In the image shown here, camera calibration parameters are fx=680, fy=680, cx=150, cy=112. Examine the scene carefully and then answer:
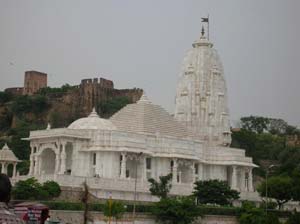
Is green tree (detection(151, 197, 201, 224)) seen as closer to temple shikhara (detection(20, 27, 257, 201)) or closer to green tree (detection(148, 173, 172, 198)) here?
green tree (detection(148, 173, 172, 198))

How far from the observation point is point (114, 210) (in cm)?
4016

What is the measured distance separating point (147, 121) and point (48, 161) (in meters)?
9.02

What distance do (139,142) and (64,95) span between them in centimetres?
4506

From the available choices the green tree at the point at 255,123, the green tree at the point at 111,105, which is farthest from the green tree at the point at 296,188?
the green tree at the point at 255,123

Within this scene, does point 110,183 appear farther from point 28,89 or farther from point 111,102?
point 28,89

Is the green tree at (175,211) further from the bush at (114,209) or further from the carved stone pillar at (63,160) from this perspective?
the carved stone pillar at (63,160)

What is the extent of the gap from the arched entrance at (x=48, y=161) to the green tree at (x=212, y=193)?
1293 centimetres

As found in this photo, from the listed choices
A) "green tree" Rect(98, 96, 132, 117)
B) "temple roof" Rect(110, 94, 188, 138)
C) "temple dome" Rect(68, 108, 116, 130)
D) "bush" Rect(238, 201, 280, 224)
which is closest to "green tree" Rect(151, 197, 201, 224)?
"bush" Rect(238, 201, 280, 224)

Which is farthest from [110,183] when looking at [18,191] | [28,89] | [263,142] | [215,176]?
[28,89]

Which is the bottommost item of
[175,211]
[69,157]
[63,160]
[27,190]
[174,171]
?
[175,211]

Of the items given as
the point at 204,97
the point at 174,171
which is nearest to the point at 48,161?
the point at 174,171

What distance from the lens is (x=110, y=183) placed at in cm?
4944

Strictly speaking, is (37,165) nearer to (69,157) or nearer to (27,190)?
(69,157)

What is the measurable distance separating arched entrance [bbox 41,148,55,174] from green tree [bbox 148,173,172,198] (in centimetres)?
960
